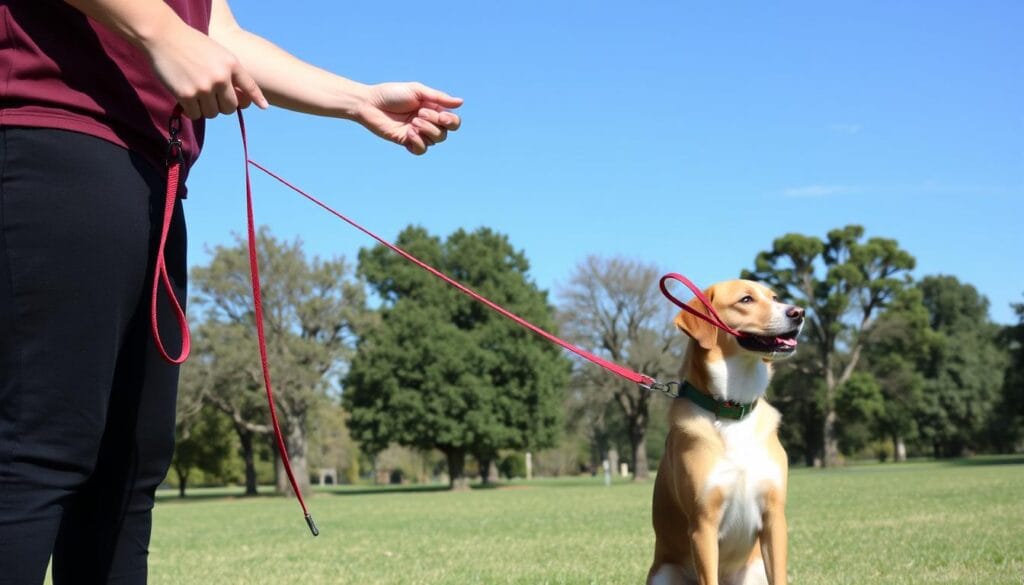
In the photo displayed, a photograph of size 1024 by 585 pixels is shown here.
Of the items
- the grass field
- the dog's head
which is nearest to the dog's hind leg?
the dog's head

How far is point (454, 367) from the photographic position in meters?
40.1

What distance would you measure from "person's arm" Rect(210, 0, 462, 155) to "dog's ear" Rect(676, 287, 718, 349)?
2.19m

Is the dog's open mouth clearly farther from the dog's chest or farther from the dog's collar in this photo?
the dog's chest

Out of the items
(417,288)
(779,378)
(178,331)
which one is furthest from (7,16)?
(779,378)

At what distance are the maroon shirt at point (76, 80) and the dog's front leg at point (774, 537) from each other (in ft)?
10.1

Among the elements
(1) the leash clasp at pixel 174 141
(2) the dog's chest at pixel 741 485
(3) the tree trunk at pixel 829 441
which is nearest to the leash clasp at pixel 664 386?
(2) the dog's chest at pixel 741 485

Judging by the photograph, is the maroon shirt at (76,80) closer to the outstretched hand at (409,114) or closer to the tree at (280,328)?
the outstretched hand at (409,114)

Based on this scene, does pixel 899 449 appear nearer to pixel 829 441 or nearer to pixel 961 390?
pixel 961 390

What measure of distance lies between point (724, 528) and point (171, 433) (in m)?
2.68

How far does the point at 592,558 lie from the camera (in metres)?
8.45

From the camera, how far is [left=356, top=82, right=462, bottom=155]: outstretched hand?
277 centimetres

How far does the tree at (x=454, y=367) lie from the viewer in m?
39.6

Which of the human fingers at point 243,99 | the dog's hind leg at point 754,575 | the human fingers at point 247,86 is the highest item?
the human fingers at point 243,99

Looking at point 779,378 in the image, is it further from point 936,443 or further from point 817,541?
point 817,541
